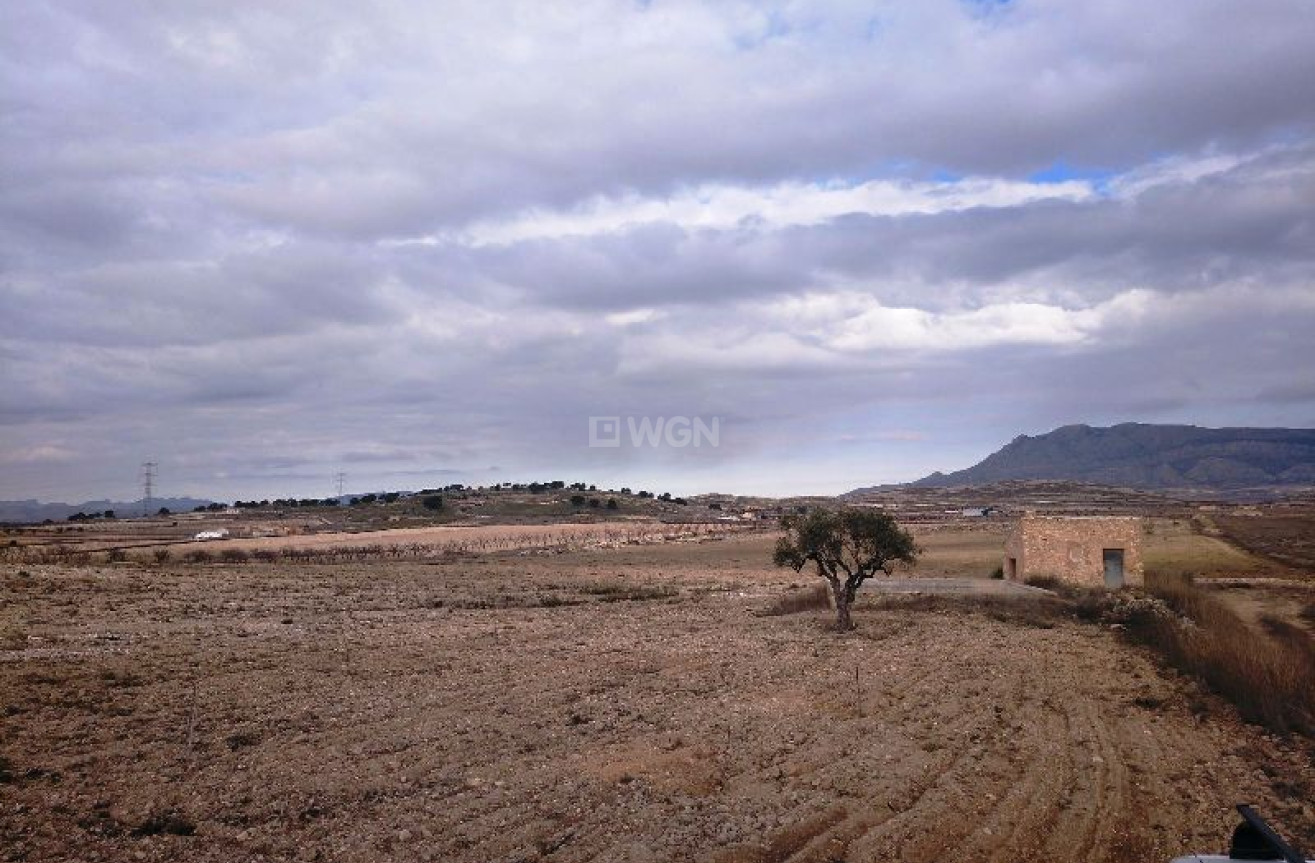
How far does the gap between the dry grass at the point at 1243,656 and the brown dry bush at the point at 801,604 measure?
9.32m

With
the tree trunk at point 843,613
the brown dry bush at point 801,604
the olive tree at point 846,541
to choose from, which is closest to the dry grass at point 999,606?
the brown dry bush at point 801,604

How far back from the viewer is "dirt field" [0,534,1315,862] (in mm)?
9477

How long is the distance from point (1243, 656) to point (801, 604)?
14611 millimetres

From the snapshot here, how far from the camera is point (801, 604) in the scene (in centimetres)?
3070

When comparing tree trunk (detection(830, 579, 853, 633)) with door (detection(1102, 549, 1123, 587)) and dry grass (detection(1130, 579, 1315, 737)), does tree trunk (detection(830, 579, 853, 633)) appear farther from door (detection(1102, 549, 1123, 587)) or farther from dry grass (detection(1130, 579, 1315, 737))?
door (detection(1102, 549, 1123, 587))

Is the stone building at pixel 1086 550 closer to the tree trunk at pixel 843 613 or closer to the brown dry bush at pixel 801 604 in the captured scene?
the brown dry bush at pixel 801 604

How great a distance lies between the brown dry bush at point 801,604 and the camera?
98.1 feet

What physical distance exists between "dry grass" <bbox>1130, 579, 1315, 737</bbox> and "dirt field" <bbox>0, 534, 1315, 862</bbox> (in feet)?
2.02

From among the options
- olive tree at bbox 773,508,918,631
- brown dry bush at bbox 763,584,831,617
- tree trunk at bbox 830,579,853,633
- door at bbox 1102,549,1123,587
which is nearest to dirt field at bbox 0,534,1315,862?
tree trunk at bbox 830,579,853,633

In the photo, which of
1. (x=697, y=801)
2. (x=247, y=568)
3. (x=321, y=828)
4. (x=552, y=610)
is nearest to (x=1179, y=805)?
(x=697, y=801)

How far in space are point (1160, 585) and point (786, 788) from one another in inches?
1050

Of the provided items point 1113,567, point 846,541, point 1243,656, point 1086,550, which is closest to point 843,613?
point 846,541

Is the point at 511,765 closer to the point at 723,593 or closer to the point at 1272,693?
the point at 1272,693

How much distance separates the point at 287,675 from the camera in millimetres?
17812
